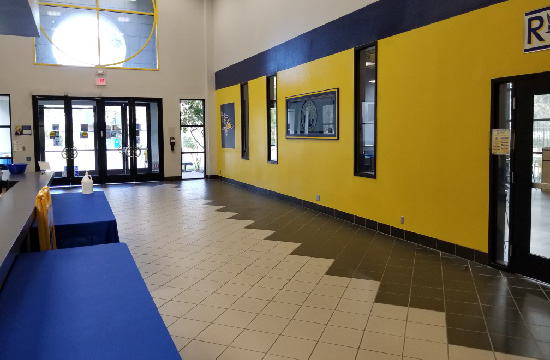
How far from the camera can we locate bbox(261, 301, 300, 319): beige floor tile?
3538 millimetres

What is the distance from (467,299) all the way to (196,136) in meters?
10.1

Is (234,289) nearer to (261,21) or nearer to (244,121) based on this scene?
(261,21)

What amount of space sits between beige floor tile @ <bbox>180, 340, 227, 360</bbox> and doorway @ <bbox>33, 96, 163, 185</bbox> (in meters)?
9.11

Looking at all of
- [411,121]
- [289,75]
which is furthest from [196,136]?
[411,121]

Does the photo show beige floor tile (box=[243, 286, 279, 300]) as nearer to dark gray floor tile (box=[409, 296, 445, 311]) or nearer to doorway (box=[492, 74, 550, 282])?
dark gray floor tile (box=[409, 296, 445, 311])

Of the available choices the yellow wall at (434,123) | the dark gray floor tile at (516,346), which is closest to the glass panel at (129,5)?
the yellow wall at (434,123)

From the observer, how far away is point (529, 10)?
4.04 meters

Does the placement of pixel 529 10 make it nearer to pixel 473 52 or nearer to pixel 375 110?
pixel 473 52

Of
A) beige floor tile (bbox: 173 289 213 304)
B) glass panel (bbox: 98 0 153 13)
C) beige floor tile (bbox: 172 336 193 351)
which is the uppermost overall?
glass panel (bbox: 98 0 153 13)

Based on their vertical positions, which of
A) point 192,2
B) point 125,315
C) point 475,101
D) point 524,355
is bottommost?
point 524,355

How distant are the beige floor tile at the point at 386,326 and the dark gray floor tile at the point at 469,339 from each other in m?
0.31

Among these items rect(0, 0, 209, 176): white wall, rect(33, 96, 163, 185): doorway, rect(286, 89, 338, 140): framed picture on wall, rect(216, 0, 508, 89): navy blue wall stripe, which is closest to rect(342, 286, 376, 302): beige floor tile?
rect(216, 0, 508, 89): navy blue wall stripe

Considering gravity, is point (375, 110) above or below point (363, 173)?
above

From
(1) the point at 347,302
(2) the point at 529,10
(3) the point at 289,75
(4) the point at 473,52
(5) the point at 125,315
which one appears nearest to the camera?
(5) the point at 125,315
